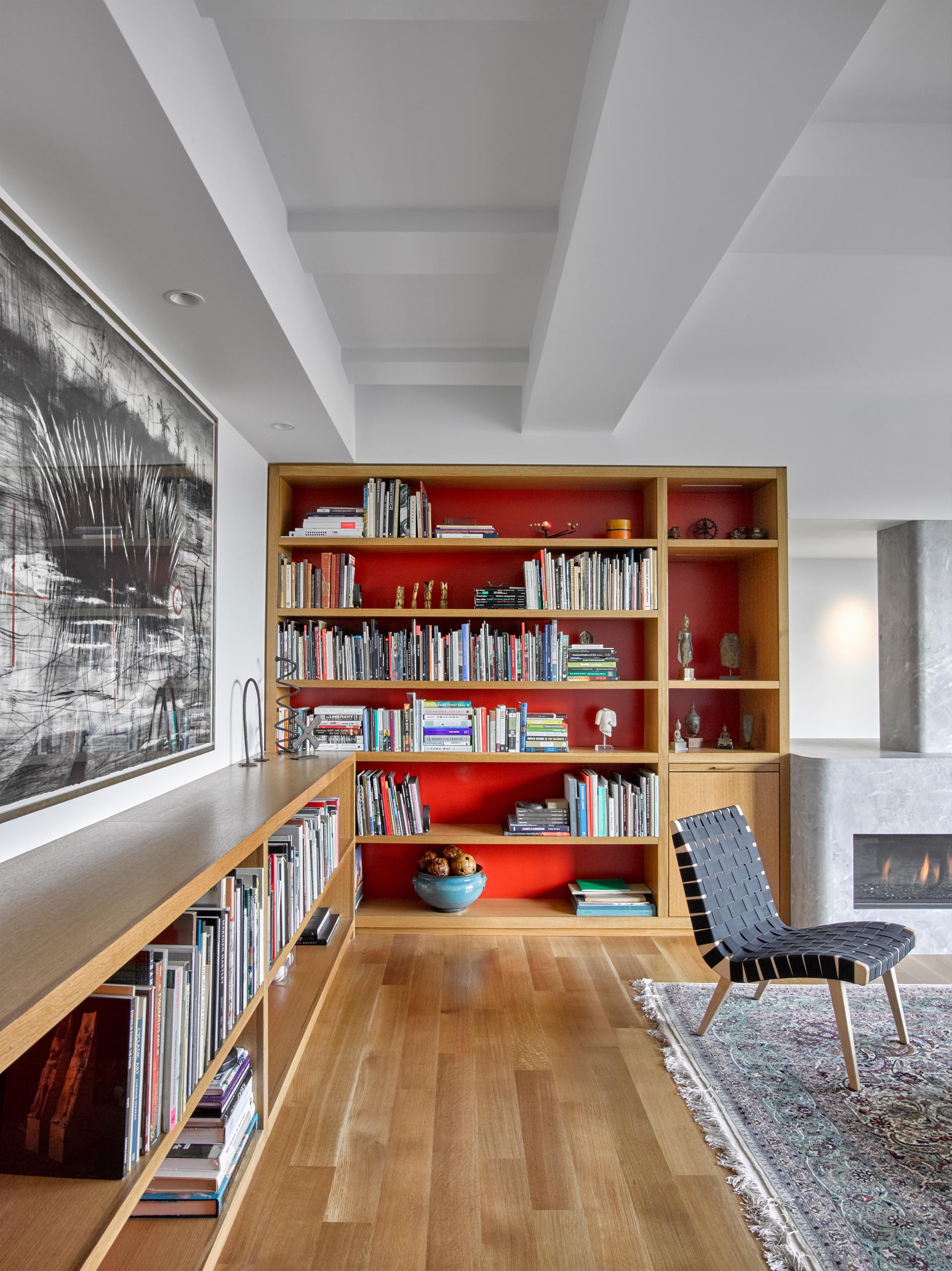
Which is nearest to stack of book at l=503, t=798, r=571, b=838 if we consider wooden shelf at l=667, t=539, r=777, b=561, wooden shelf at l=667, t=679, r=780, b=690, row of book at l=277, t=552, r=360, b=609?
wooden shelf at l=667, t=679, r=780, b=690

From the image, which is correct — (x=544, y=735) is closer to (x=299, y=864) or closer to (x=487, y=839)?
(x=487, y=839)

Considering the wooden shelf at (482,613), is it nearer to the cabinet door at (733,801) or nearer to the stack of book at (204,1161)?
the cabinet door at (733,801)

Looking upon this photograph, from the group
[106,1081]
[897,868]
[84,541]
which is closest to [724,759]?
[897,868]

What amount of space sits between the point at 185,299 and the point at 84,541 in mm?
Answer: 742

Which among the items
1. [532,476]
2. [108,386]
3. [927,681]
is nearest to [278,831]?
[108,386]

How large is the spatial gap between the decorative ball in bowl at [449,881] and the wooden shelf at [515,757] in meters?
0.49

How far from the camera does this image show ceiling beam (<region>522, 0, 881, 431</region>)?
140cm

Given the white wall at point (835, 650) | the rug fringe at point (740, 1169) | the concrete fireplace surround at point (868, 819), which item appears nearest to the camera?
the rug fringe at point (740, 1169)

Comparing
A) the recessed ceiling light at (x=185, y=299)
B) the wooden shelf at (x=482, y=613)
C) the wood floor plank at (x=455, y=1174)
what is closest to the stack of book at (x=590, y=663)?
the wooden shelf at (x=482, y=613)

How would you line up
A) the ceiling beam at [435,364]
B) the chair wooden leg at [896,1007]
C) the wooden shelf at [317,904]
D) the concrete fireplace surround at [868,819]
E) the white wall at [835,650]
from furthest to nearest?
the white wall at [835,650] < the concrete fireplace surround at [868,819] < the ceiling beam at [435,364] < the chair wooden leg at [896,1007] < the wooden shelf at [317,904]

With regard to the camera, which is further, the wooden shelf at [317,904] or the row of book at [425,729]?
the row of book at [425,729]

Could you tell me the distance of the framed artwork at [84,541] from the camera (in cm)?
168

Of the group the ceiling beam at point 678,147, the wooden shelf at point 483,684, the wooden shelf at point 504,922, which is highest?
the ceiling beam at point 678,147

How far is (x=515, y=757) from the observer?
4.04 m
